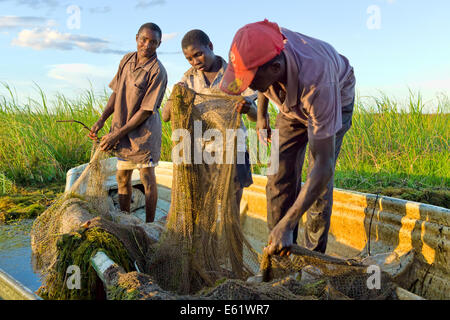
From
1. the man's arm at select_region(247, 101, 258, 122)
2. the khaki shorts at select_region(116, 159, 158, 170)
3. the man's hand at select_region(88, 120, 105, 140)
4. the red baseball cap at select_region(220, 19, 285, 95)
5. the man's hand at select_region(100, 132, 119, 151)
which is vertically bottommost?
the khaki shorts at select_region(116, 159, 158, 170)

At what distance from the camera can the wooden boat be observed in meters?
2.95

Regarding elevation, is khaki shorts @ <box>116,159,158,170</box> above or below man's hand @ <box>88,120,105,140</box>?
below

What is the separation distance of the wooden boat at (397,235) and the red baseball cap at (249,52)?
134 cm

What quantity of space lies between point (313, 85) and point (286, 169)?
3.45ft

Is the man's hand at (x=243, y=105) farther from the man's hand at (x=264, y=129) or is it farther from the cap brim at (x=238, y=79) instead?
the cap brim at (x=238, y=79)

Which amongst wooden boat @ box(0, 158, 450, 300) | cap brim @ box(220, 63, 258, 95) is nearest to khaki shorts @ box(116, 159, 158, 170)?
wooden boat @ box(0, 158, 450, 300)

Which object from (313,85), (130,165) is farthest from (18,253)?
(313,85)

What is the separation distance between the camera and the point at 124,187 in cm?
440

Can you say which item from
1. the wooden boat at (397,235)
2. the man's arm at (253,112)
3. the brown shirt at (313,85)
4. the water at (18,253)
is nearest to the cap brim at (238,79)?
the brown shirt at (313,85)

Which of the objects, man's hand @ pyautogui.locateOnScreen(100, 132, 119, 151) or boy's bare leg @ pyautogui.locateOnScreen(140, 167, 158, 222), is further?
boy's bare leg @ pyautogui.locateOnScreen(140, 167, 158, 222)

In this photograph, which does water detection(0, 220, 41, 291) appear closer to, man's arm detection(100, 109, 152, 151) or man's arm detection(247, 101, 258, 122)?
man's arm detection(100, 109, 152, 151)

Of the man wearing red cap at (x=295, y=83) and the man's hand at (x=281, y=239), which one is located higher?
the man wearing red cap at (x=295, y=83)

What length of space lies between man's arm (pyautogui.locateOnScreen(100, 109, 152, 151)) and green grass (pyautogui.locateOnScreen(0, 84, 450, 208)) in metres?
3.14

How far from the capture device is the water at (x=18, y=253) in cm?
362
